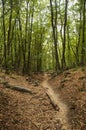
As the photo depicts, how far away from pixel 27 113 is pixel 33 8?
64.8ft

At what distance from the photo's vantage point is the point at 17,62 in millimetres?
30859

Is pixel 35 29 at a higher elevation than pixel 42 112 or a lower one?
higher

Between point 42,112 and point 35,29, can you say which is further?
point 35,29

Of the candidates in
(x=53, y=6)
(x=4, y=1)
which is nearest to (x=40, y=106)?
(x=4, y=1)

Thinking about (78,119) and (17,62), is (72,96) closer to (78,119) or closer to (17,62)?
(78,119)

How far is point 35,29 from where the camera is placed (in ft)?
116

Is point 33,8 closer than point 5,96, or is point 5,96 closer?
point 5,96

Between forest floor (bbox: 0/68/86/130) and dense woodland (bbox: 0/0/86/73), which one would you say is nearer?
forest floor (bbox: 0/68/86/130)

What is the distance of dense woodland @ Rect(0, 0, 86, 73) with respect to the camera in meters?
21.1

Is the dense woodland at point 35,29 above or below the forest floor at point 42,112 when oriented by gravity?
above

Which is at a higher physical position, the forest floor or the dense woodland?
the dense woodland

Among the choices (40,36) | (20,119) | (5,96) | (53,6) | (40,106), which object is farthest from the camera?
(40,36)

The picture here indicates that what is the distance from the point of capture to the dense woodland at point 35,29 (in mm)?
21109

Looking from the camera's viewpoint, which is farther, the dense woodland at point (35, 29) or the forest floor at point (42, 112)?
the dense woodland at point (35, 29)
